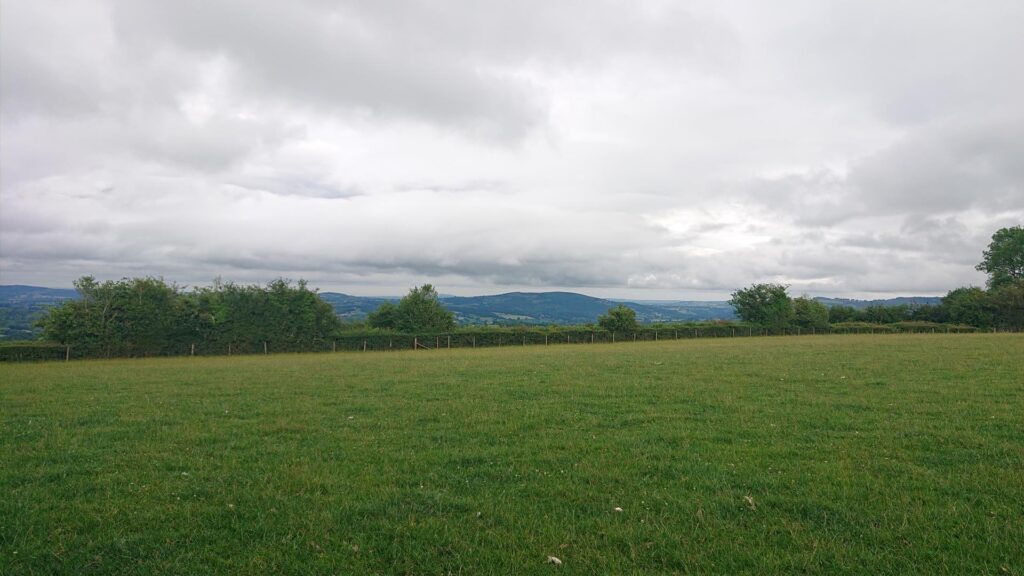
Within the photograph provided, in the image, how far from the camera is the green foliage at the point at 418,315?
71000 mm

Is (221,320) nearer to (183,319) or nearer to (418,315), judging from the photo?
(183,319)

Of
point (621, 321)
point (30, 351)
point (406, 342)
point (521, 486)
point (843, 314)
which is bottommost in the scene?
point (30, 351)

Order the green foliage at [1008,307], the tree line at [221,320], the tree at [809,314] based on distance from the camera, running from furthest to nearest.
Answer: the tree at [809,314] < the green foliage at [1008,307] < the tree line at [221,320]

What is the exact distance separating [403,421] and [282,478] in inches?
166

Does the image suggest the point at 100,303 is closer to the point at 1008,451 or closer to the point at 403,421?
the point at 403,421

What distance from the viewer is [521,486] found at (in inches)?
282

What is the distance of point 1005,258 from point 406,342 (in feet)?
349

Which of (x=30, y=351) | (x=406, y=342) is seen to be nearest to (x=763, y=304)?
(x=406, y=342)

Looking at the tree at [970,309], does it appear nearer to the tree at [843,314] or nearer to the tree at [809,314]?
the tree at [843,314]

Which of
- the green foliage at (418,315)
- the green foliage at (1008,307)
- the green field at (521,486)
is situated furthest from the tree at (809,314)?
the green field at (521,486)

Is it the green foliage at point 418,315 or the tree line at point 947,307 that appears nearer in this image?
the green foliage at point 418,315

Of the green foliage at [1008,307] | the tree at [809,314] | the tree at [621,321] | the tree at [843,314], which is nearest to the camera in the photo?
the tree at [621,321]

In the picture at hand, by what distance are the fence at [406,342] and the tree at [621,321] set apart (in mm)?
1476

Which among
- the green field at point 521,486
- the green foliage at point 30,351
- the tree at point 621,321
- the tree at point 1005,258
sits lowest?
the green foliage at point 30,351
